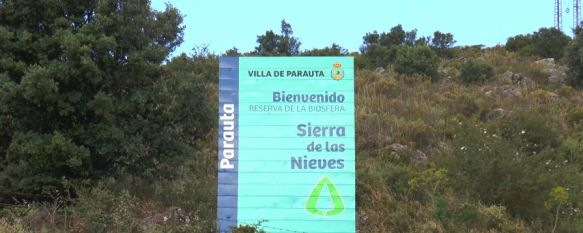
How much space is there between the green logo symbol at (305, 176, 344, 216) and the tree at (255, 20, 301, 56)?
61.7 ft

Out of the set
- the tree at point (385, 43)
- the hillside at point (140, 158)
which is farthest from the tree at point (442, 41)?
the hillside at point (140, 158)

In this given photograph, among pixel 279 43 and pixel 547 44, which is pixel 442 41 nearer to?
pixel 547 44

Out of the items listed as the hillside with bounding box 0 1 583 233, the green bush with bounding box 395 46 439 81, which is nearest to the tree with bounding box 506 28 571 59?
the green bush with bounding box 395 46 439 81

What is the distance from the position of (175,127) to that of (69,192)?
1.80 m

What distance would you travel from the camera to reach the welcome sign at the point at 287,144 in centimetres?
768

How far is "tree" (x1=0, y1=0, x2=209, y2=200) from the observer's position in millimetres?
8859

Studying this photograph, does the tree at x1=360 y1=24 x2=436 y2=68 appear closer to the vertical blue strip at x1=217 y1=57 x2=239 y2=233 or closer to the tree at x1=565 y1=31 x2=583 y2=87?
the tree at x1=565 y1=31 x2=583 y2=87

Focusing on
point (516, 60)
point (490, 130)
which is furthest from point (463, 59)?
point (490, 130)

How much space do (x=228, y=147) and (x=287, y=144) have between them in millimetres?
712

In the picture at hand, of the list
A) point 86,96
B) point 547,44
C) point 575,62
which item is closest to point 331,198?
point 86,96

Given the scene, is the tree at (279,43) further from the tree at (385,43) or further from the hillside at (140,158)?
the hillside at (140,158)

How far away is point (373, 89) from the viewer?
19.9 meters

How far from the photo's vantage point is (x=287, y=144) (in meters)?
7.76

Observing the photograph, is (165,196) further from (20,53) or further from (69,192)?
(20,53)
